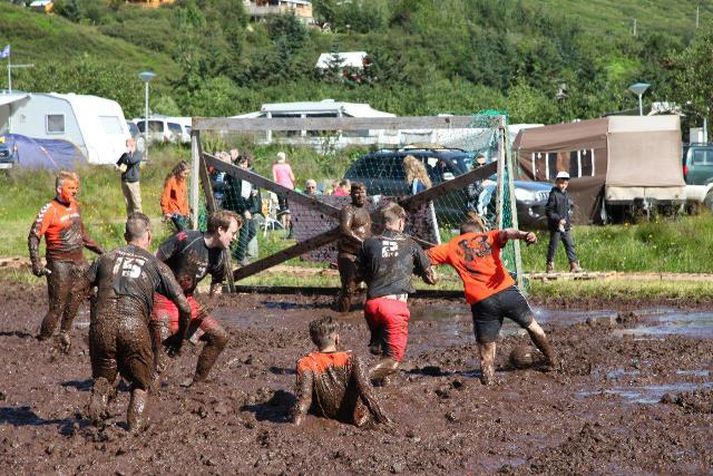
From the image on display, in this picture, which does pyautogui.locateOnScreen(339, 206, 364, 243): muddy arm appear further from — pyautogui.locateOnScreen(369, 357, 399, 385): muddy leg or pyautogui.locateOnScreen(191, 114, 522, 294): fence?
pyautogui.locateOnScreen(369, 357, 399, 385): muddy leg

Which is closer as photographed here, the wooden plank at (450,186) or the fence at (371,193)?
the wooden plank at (450,186)

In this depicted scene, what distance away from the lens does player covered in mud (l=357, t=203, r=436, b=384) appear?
34.3ft

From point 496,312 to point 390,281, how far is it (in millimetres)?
955

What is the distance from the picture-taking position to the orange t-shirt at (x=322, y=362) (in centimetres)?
923

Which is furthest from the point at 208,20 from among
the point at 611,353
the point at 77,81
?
the point at 611,353

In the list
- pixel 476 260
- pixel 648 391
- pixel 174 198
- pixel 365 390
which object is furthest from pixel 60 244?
pixel 174 198

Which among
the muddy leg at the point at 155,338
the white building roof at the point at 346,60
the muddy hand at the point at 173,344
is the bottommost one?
the muddy hand at the point at 173,344

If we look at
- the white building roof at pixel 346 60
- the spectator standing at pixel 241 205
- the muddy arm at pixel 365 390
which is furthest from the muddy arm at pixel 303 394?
the white building roof at pixel 346 60

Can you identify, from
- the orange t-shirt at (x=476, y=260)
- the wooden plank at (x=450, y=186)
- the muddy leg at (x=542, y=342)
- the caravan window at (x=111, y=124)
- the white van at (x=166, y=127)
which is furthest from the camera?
the white van at (x=166, y=127)

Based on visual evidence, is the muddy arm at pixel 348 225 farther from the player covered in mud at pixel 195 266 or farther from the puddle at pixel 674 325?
the player covered in mud at pixel 195 266

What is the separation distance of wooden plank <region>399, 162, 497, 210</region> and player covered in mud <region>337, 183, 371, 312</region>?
1092mm

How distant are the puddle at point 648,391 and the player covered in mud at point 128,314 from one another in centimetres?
352

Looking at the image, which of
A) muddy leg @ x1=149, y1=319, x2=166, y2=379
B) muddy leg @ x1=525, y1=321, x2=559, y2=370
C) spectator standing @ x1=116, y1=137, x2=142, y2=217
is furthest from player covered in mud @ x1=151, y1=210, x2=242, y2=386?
spectator standing @ x1=116, y1=137, x2=142, y2=217

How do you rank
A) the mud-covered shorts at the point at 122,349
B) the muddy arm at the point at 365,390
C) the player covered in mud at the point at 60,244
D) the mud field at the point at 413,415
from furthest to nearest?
the player covered in mud at the point at 60,244 < the muddy arm at the point at 365,390 < the mud-covered shorts at the point at 122,349 < the mud field at the point at 413,415
